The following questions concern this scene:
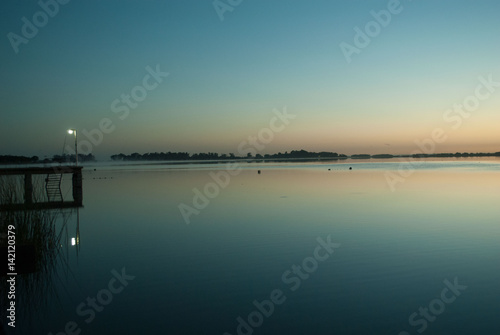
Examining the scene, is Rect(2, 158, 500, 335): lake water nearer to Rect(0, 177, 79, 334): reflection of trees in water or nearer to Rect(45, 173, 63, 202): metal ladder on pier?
Rect(0, 177, 79, 334): reflection of trees in water

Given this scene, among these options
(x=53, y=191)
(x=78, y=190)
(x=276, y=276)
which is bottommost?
(x=276, y=276)

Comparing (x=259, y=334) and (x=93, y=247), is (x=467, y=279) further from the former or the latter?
(x=93, y=247)

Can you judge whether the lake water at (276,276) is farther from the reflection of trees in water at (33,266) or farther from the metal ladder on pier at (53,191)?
the metal ladder on pier at (53,191)

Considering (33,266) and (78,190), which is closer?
(33,266)

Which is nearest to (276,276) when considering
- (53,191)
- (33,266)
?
(33,266)

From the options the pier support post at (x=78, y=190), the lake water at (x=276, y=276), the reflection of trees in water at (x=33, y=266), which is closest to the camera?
the lake water at (x=276, y=276)

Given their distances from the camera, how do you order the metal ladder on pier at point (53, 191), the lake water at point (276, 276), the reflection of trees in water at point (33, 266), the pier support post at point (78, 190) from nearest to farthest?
the lake water at point (276, 276) < the reflection of trees in water at point (33, 266) < the pier support post at point (78, 190) < the metal ladder on pier at point (53, 191)

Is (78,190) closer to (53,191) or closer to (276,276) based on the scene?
(53,191)

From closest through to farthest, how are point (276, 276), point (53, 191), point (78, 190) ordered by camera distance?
point (276, 276) < point (78, 190) < point (53, 191)

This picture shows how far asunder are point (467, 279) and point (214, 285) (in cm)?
622

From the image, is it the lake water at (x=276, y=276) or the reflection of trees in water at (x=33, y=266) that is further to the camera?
the reflection of trees in water at (x=33, y=266)

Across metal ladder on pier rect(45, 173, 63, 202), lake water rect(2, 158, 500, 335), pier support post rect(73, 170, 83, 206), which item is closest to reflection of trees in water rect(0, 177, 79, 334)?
lake water rect(2, 158, 500, 335)

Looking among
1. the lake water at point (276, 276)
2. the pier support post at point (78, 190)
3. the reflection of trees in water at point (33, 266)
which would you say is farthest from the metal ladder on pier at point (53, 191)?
the reflection of trees in water at point (33, 266)

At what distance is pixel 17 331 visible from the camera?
784 cm
